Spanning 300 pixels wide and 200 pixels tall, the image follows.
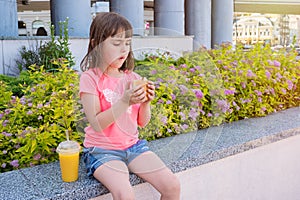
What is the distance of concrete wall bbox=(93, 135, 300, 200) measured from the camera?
2.42m

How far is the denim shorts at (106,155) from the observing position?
6.35 feet

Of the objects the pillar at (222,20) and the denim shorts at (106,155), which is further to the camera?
the pillar at (222,20)

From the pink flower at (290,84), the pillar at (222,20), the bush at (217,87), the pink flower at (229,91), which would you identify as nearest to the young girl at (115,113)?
the bush at (217,87)

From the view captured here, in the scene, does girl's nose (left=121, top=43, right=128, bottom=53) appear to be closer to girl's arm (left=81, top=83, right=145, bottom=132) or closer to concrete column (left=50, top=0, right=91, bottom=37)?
girl's arm (left=81, top=83, right=145, bottom=132)

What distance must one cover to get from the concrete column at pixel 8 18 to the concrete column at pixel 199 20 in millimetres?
7006

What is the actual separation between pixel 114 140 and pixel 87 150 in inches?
6.2

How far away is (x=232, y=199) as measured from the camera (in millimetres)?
2693

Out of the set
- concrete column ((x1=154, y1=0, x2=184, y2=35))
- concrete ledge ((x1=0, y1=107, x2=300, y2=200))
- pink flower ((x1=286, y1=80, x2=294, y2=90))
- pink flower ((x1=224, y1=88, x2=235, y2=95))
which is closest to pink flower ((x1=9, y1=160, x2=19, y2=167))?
concrete ledge ((x1=0, y1=107, x2=300, y2=200))

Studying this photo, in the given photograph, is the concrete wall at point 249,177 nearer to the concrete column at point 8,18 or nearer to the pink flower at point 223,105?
the pink flower at point 223,105

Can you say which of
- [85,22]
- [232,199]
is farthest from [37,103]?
[85,22]

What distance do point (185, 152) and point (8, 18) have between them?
18.4 ft

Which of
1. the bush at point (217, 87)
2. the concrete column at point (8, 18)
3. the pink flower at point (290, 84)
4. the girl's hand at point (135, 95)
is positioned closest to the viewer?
the girl's hand at point (135, 95)

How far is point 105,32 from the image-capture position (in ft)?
5.88

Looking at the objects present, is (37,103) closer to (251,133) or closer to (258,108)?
(251,133)
